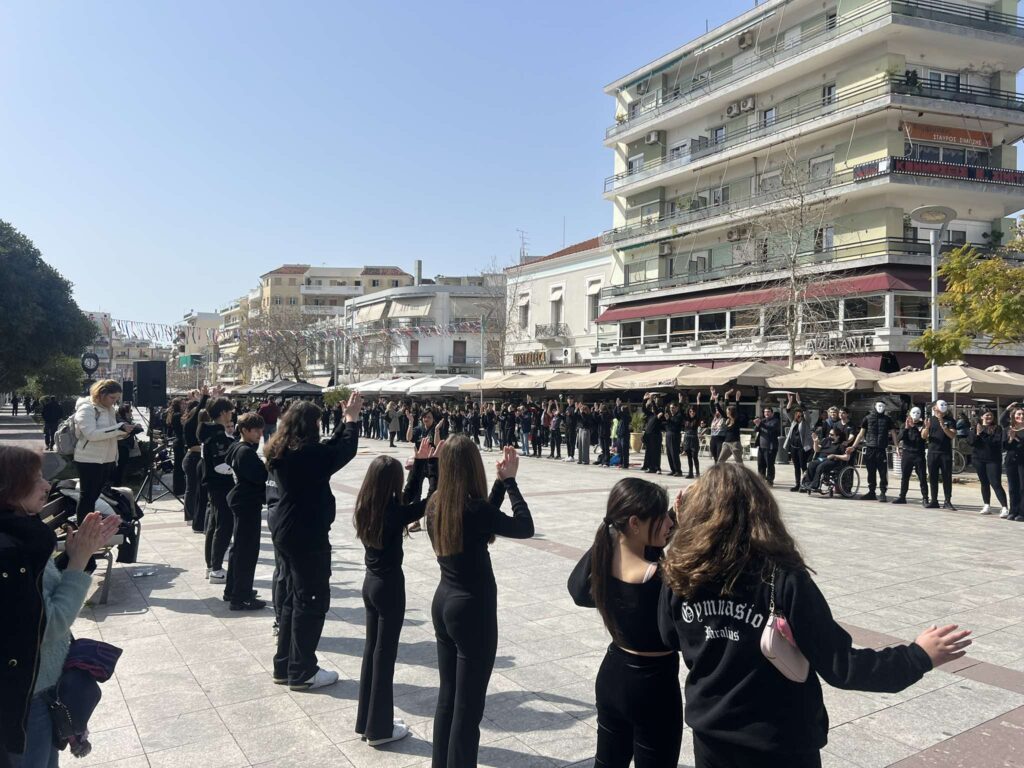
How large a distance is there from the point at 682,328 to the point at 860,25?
1415 cm

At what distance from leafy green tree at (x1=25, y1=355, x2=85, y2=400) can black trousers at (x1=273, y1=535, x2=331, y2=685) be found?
143 feet

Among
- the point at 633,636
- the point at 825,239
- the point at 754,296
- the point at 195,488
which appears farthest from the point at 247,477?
the point at 825,239

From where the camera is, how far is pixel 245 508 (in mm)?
6062

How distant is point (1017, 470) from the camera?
11.7 m

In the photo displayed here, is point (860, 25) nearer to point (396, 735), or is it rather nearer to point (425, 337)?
point (396, 735)

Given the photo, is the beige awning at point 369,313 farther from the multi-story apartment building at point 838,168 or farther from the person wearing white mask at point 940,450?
the person wearing white mask at point 940,450

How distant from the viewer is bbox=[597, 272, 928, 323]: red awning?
1058 inches

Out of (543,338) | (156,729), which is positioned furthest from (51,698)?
(543,338)

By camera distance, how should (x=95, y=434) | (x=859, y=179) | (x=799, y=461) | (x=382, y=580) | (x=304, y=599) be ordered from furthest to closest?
1. (x=859, y=179)
2. (x=799, y=461)
3. (x=95, y=434)
4. (x=304, y=599)
5. (x=382, y=580)

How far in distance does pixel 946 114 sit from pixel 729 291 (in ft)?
33.8

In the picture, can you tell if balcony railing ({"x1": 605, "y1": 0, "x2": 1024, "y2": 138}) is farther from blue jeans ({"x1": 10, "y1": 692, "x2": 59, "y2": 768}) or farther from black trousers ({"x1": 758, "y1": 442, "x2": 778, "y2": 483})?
blue jeans ({"x1": 10, "y1": 692, "x2": 59, "y2": 768})

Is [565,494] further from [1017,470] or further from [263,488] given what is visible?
[263,488]

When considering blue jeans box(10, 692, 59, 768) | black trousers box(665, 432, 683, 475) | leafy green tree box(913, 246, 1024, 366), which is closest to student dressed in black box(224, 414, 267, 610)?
blue jeans box(10, 692, 59, 768)

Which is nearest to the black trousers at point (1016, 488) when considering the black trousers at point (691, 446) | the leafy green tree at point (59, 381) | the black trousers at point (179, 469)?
the black trousers at point (691, 446)
